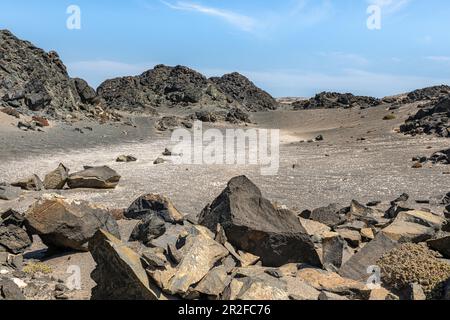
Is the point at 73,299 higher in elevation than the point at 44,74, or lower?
lower

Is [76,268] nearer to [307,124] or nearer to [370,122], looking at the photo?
[370,122]

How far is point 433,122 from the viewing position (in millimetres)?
24562

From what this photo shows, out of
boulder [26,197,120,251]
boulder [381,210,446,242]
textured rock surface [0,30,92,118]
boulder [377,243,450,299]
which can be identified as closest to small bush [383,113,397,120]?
textured rock surface [0,30,92,118]

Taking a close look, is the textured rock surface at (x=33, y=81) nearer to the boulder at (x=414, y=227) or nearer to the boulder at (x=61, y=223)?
the boulder at (x=61, y=223)

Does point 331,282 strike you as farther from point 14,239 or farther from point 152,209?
point 14,239

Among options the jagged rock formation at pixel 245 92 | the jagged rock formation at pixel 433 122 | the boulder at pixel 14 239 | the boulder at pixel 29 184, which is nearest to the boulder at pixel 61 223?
the boulder at pixel 14 239

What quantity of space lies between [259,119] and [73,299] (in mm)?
46061

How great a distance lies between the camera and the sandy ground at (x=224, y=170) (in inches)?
465

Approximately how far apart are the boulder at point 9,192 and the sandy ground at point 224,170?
0.26 m

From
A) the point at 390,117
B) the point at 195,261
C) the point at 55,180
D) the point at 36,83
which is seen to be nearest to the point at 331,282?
the point at 195,261

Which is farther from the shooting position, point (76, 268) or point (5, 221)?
point (5, 221)
